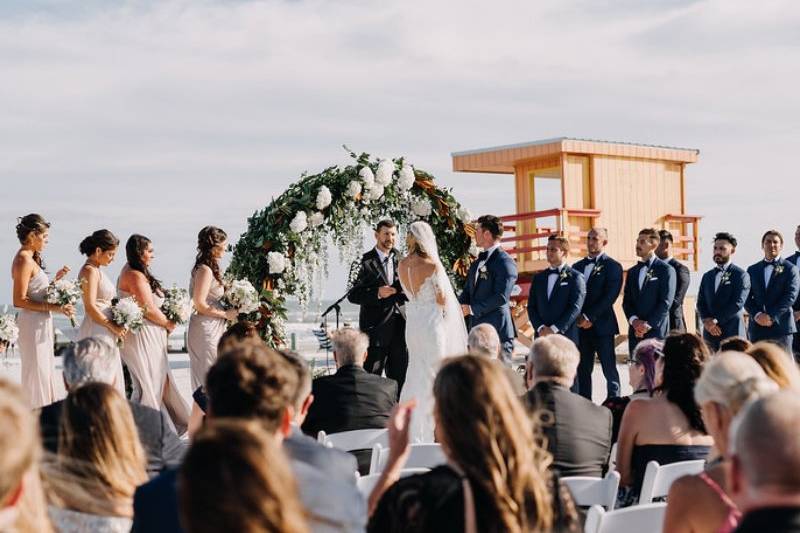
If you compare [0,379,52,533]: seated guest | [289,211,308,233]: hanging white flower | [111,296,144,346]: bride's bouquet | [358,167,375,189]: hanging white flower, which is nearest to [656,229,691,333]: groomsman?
[358,167,375,189]: hanging white flower

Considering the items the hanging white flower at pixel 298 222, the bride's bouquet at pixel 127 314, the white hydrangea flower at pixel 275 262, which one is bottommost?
the bride's bouquet at pixel 127 314

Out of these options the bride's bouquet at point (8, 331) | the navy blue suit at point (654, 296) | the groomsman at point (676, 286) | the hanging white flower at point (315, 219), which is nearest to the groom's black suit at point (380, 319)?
the hanging white flower at point (315, 219)

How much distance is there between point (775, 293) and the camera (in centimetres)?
1165

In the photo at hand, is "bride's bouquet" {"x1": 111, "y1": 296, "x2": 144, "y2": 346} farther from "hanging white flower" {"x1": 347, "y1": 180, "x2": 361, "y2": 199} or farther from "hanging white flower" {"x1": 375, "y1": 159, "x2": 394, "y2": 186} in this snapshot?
"hanging white flower" {"x1": 375, "y1": 159, "x2": 394, "y2": 186}

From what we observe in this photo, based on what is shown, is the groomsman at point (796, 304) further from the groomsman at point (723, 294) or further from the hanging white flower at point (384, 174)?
the hanging white flower at point (384, 174)

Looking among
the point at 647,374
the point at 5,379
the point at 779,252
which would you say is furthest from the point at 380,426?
the point at 779,252

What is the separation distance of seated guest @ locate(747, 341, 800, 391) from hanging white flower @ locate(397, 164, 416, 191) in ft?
25.2

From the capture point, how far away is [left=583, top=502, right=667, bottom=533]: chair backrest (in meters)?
3.17

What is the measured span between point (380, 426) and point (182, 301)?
4032 mm

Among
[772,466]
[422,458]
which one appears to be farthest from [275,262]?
[772,466]

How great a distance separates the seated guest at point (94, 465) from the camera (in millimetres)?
3076

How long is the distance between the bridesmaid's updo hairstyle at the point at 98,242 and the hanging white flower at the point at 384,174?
3407 mm

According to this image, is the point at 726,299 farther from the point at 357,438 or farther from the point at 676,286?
the point at 357,438

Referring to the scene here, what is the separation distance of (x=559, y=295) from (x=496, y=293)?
74cm
